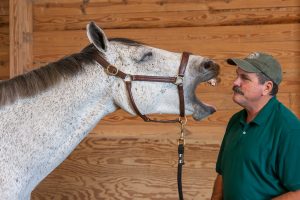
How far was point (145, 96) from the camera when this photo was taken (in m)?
1.82

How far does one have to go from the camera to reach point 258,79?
165 centimetres

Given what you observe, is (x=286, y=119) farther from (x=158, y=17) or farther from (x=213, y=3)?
(x=158, y=17)

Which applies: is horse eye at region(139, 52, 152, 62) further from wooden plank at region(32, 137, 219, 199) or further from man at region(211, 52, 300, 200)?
wooden plank at region(32, 137, 219, 199)

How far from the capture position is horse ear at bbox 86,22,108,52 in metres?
1.76

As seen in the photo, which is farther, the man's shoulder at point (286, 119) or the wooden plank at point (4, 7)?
the wooden plank at point (4, 7)

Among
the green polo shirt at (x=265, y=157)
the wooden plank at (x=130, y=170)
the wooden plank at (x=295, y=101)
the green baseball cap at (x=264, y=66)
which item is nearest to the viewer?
the green polo shirt at (x=265, y=157)

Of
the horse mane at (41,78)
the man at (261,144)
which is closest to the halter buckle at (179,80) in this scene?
the man at (261,144)

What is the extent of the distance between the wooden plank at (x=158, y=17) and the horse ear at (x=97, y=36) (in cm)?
140

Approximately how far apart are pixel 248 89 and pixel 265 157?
0.85 feet

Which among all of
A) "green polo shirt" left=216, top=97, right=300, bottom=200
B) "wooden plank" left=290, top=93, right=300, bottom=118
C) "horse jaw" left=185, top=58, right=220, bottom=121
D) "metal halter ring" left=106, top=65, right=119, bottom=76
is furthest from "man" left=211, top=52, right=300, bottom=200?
"wooden plank" left=290, top=93, right=300, bottom=118

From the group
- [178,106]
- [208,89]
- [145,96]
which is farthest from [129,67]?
[208,89]

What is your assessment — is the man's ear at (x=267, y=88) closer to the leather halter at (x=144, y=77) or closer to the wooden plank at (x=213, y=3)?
the leather halter at (x=144, y=77)

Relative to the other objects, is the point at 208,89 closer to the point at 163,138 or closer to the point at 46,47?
the point at 163,138

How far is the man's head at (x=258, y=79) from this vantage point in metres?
1.63
